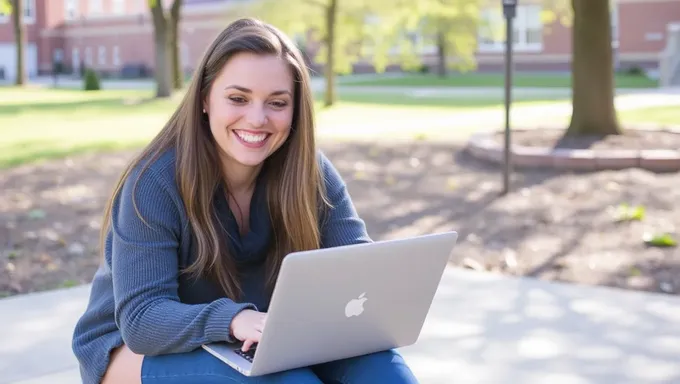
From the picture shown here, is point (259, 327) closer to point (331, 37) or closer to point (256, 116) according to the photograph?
point (256, 116)

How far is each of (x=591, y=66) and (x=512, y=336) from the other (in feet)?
18.6

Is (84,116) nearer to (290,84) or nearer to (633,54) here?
(290,84)

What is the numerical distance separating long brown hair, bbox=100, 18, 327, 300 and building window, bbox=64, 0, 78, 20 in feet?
180

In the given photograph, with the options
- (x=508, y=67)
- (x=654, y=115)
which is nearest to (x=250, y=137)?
(x=508, y=67)

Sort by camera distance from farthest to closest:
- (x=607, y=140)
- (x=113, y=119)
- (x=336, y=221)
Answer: (x=113, y=119) → (x=607, y=140) → (x=336, y=221)

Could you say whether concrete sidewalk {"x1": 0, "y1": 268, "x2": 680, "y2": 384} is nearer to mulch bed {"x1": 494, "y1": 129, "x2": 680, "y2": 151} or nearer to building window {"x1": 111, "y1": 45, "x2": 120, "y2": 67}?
mulch bed {"x1": 494, "y1": 129, "x2": 680, "y2": 151}

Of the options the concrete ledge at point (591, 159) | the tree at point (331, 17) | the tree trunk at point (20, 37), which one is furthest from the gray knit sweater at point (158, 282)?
the tree trunk at point (20, 37)

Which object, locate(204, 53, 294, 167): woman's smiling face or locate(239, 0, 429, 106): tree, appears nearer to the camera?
locate(204, 53, 294, 167): woman's smiling face

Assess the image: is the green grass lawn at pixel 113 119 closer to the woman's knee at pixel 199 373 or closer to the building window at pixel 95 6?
the woman's knee at pixel 199 373

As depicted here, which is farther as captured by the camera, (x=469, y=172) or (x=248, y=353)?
(x=469, y=172)

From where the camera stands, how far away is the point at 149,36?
51531 mm

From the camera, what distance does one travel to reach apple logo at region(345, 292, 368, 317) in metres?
2.45

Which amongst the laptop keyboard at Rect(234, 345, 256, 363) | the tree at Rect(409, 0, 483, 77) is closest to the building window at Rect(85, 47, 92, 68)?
the tree at Rect(409, 0, 483, 77)

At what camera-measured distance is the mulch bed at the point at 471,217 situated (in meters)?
5.89
